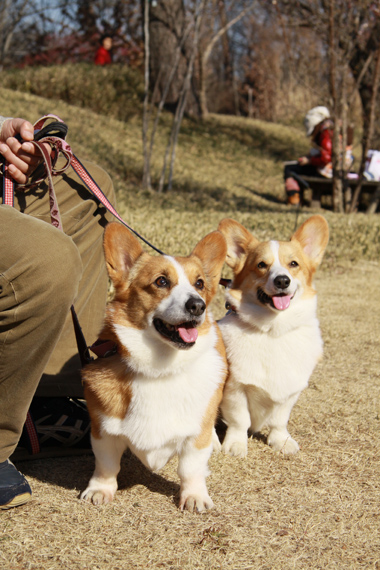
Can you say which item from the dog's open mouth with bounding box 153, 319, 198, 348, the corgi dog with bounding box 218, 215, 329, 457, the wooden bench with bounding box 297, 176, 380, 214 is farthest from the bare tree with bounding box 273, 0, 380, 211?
the dog's open mouth with bounding box 153, 319, 198, 348

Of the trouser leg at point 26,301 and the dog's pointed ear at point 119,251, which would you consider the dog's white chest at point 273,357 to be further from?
the trouser leg at point 26,301

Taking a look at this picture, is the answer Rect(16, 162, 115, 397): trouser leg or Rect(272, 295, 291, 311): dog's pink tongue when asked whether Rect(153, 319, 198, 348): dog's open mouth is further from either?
Rect(16, 162, 115, 397): trouser leg

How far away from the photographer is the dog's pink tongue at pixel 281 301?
2199mm

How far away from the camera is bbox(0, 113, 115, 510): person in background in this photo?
147 cm

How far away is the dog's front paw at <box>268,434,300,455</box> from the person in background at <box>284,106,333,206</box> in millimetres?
6218

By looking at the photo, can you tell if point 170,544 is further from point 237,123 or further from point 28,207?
point 237,123

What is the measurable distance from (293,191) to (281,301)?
257 inches

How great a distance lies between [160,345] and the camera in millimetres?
1766

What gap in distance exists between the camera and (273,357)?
2217 mm

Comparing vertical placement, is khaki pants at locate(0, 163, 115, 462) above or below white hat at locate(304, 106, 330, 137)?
above

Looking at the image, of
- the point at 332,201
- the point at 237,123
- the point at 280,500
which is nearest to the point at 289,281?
the point at 280,500

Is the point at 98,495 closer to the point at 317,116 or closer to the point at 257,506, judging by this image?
the point at 257,506

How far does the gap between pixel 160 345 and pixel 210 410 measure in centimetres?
27

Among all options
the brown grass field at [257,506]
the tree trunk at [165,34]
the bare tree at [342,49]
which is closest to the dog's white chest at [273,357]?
the brown grass field at [257,506]
